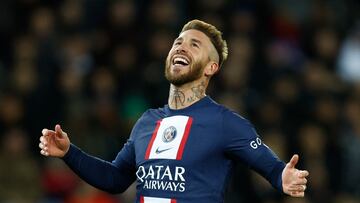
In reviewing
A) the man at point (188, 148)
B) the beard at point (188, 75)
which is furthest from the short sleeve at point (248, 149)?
→ the beard at point (188, 75)

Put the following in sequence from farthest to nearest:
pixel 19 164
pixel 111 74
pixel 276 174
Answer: pixel 111 74 → pixel 19 164 → pixel 276 174

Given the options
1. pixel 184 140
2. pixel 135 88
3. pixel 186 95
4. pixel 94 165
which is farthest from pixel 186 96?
pixel 135 88

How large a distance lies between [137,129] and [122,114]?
16.8ft

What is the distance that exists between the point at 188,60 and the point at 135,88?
5239 mm

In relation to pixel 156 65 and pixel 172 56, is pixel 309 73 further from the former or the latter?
pixel 172 56

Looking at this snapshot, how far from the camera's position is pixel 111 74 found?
11.1 meters

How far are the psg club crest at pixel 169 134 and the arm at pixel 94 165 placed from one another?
34 cm

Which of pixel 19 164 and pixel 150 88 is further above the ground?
pixel 150 88

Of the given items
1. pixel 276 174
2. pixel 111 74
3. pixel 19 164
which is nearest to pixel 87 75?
pixel 111 74

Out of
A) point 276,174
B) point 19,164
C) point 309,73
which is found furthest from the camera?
point 309,73

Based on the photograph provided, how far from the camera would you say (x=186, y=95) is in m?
6.02

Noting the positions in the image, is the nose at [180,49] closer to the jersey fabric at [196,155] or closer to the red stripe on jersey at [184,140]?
the jersey fabric at [196,155]

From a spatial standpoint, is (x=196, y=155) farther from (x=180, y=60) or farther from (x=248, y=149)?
(x=180, y=60)

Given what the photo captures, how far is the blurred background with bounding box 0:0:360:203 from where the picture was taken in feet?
34.3
